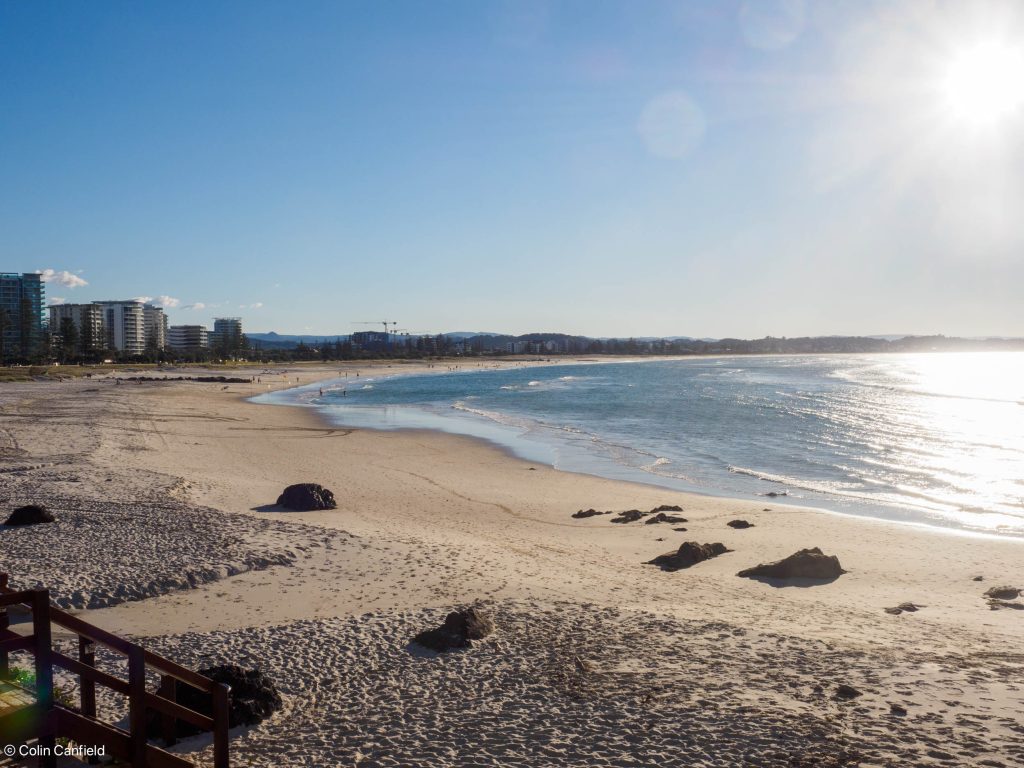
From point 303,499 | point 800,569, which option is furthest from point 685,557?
point 303,499

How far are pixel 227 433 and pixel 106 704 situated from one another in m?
30.2

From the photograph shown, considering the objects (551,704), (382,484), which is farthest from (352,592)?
(382,484)

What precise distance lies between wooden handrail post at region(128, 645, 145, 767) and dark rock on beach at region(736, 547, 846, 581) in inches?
421

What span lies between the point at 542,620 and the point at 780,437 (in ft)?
103

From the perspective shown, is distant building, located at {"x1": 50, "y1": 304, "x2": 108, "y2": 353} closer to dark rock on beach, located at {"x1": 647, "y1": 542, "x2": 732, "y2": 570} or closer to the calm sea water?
the calm sea water

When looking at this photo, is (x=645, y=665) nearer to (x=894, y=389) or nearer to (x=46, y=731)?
(x=46, y=731)

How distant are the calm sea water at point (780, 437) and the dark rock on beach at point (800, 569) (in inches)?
308

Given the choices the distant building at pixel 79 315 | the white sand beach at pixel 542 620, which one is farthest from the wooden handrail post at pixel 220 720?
the distant building at pixel 79 315

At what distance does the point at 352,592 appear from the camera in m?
11.4

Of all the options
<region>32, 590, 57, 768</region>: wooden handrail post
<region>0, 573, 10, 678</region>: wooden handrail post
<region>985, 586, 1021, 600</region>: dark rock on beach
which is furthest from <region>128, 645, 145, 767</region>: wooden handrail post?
<region>985, 586, 1021, 600</region>: dark rock on beach

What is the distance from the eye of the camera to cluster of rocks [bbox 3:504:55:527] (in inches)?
561

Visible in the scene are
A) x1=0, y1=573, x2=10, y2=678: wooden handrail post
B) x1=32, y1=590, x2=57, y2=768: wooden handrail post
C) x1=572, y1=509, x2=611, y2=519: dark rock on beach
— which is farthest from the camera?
x1=572, y1=509, x2=611, y2=519: dark rock on beach

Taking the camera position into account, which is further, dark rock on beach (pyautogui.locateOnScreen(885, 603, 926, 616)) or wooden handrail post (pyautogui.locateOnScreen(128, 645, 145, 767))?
dark rock on beach (pyautogui.locateOnScreen(885, 603, 926, 616))

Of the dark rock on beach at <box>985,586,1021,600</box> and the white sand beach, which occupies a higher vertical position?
the white sand beach
